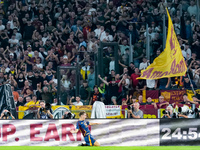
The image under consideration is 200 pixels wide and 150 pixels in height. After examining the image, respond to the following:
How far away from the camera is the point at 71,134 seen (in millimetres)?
15539

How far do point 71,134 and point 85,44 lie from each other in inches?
278

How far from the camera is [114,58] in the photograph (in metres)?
19.4

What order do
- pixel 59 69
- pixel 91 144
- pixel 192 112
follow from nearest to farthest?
1. pixel 91 144
2. pixel 192 112
3. pixel 59 69

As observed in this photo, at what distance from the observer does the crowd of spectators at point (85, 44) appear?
19156mm

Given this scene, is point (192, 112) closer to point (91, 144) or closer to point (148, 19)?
point (91, 144)

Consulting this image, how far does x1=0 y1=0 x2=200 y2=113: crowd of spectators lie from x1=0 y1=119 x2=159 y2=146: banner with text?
104 inches

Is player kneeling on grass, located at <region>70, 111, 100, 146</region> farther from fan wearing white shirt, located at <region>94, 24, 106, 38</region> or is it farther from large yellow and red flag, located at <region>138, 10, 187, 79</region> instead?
fan wearing white shirt, located at <region>94, 24, 106, 38</region>

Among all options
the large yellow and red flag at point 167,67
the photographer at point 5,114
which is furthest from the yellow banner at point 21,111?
the large yellow and red flag at point 167,67

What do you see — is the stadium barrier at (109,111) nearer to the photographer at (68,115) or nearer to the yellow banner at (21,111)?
the yellow banner at (21,111)

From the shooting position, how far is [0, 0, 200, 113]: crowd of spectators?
19156 mm

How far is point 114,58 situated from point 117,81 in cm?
93

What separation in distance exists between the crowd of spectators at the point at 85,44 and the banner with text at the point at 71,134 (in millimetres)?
2652

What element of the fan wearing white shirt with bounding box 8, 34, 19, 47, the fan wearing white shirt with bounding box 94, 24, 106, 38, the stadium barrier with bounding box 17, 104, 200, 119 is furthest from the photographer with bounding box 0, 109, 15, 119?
the fan wearing white shirt with bounding box 94, 24, 106, 38

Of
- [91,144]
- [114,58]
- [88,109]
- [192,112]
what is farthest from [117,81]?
[91,144]
